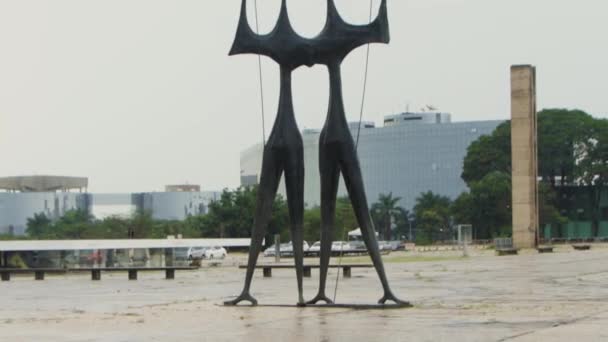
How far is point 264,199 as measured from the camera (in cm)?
1741

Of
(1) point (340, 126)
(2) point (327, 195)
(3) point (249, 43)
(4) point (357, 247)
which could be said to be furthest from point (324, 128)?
(4) point (357, 247)

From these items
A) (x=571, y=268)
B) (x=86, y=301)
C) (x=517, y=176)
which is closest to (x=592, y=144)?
(x=517, y=176)

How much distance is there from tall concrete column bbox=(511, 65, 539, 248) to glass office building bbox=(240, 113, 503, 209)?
377 feet

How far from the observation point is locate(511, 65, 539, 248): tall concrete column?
61750 mm

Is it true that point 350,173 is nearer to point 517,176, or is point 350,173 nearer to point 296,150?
point 296,150

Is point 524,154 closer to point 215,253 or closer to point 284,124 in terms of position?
point 215,253

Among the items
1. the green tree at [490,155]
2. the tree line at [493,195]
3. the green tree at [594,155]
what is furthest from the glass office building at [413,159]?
the green tree at [594,155]

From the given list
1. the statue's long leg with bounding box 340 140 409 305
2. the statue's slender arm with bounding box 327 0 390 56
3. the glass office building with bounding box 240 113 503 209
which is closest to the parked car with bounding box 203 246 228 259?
the statue's long leg with bounding box 340 140 409 305

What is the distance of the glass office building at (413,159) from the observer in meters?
180

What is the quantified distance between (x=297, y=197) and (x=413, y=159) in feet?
544

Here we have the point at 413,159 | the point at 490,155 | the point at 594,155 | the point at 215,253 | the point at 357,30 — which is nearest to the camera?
the point at 357,30

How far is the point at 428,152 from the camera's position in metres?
181

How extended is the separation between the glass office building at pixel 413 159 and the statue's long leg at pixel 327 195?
159m

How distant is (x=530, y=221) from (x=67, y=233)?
8828 cm
